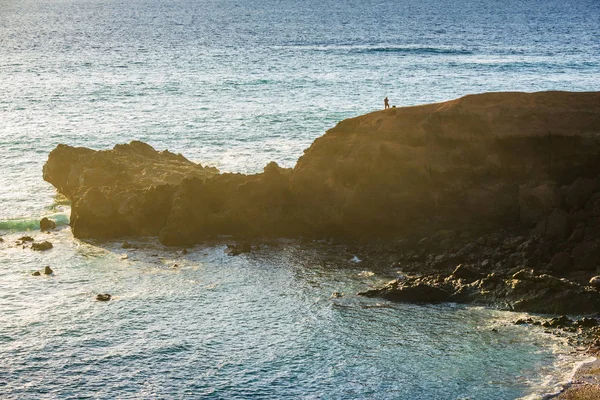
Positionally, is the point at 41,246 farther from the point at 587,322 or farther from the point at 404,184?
the point at 587,322

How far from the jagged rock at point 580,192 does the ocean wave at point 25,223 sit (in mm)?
26293

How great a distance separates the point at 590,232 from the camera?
37.8m

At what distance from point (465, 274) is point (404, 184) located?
736cm

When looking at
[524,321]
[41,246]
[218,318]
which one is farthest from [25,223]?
[524,321]

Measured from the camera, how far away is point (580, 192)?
130 feet

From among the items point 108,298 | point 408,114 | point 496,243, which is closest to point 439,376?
point 496,243

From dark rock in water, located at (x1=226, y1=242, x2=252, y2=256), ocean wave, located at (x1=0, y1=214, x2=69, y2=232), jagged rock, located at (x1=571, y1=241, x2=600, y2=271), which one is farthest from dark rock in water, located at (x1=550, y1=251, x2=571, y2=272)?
ocean wave, located at (x1=0, y1=214, x2=69, y2=232)

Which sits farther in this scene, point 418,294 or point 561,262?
point 561,262

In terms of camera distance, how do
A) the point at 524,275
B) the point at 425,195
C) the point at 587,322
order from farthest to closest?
1. the point at 425,195
2. the point at 524,275
3. the point at 587,322

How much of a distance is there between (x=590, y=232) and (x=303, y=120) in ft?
132

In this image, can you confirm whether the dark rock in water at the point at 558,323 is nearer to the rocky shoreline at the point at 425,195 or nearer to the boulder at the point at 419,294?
the boulder at the point at 419,294

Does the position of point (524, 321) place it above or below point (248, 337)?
above

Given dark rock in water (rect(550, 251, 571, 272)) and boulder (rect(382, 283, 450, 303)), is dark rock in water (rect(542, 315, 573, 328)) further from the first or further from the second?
dark rock in water (rect(550, 251, 571, 272))

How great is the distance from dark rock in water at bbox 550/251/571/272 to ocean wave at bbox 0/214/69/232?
84.6 feet
